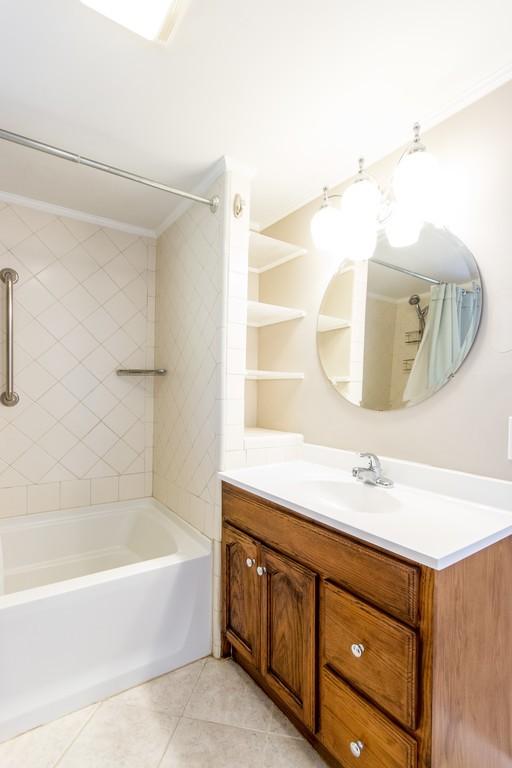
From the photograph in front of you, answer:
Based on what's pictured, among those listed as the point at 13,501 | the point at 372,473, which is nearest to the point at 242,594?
the point at 372,473

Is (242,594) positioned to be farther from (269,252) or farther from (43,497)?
(269,252)

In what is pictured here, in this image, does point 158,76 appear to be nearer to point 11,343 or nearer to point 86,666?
point 11,343

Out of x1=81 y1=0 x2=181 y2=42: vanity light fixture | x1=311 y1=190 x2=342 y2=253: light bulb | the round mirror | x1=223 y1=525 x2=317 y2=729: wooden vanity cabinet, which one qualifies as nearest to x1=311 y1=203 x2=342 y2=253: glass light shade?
x1=311 y1=190 x2=342 y2=253: light bulb

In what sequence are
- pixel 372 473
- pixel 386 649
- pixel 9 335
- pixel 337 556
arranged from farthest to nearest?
1. pixel 9 335
2. pixel 372 473
3. pixel 337 556
4. pixel 386 649

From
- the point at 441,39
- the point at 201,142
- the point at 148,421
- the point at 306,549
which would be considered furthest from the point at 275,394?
the point at 441,39

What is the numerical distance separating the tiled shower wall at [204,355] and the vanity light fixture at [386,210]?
0.40 metres

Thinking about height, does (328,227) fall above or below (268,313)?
above

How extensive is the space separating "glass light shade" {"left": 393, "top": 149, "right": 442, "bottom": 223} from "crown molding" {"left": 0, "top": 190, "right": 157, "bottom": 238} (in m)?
1.65

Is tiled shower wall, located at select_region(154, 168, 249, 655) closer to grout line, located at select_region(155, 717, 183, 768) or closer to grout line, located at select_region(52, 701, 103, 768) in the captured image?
grout line, located at select_region(155, 717, 183, 768)

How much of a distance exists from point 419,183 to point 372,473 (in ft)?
3.53

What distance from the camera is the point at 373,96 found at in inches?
51.4

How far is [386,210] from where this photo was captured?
5.13 ft

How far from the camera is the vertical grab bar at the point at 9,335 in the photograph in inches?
78.6

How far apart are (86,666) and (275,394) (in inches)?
59.0
